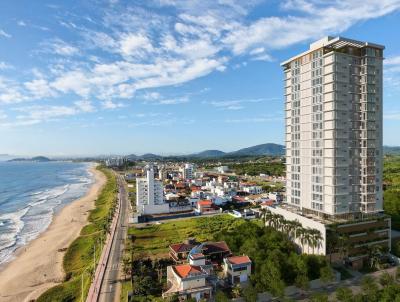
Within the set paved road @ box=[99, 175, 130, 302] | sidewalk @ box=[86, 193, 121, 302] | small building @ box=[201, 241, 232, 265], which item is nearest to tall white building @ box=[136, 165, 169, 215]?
paved road @ box=[99, 175, 130, 302]

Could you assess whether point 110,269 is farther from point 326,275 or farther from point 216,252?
point 326,275

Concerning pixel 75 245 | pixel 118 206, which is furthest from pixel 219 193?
pixel 75 245

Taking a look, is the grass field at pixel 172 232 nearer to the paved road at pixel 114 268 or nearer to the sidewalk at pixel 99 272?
the paved road at pixel 114 268

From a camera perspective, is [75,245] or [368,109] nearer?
[368,109]

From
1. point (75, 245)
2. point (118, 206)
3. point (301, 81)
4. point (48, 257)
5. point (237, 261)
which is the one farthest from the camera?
point (118, 206)

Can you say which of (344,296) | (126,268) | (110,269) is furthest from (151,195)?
(344,296)

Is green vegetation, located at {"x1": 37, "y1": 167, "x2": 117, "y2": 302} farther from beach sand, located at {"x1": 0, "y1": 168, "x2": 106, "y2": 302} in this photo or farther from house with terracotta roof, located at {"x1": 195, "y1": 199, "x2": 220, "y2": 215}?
house with terracotta roof, located at {"x1": 195, "y1": 199, "x2": 220, "y2": 215}

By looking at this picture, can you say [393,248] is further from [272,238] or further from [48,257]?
[48,257]
